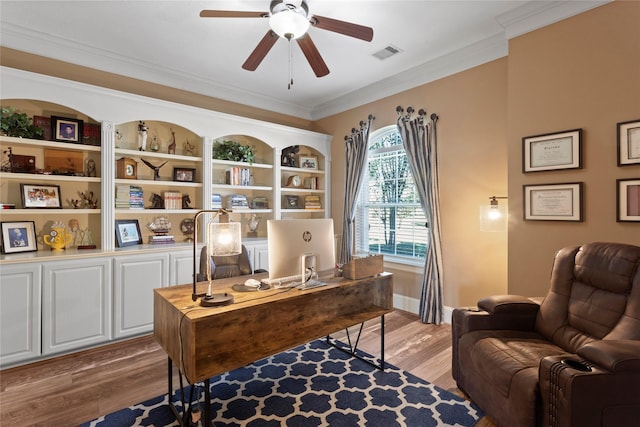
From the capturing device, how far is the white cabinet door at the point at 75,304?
2766 millimetres

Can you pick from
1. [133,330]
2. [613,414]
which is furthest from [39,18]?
[613,414]

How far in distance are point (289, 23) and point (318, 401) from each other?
2561 mm

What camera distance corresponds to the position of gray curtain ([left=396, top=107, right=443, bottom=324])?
3.65 m

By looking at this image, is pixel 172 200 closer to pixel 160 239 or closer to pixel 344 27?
pixel 160 239

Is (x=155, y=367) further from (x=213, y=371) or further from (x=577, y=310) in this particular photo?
(x=577, y=310)

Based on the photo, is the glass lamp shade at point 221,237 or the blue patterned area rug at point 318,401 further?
the blue patterned area rug at point 318,401

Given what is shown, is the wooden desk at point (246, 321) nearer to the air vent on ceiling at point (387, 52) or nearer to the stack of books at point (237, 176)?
the stack of books at point (237, 176)

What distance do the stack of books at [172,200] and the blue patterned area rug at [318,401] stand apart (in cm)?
219

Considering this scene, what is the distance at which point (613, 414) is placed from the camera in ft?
4.69

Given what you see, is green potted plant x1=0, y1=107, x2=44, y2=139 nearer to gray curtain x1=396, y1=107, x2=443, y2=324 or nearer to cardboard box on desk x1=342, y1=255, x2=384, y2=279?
cardboard box on desk x1=342, y1=255, x2=384, y2=279

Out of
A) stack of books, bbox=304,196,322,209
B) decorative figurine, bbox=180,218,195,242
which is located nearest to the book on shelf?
decorative figurine, bbox=180,218,195,242

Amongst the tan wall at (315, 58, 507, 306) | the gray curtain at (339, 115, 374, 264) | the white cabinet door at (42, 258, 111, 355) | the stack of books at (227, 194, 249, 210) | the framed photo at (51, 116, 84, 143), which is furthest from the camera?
the gray curtain at (339, 115, 374, 264)

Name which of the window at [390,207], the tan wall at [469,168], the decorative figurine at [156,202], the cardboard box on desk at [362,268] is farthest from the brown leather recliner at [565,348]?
the decorative figurine at [156,202]

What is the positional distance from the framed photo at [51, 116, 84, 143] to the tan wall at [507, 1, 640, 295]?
4.20 meters
